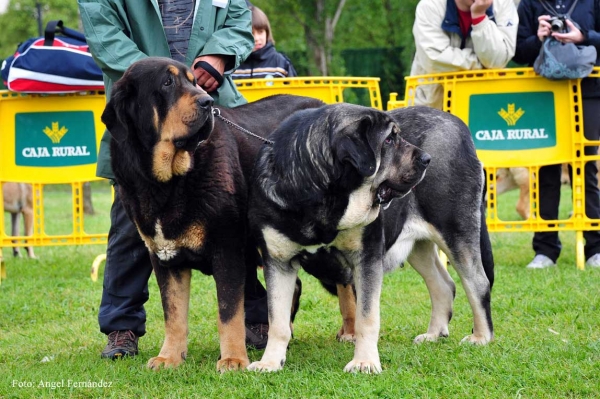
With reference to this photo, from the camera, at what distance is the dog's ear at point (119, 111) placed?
164 inches

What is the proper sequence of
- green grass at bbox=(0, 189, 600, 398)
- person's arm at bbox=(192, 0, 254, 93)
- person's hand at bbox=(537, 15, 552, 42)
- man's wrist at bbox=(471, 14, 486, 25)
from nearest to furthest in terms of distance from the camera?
1. green grass at bbox=(0, 189, 600, 398)
2. person's arm at bbox=(192, 0, 254, 93)
3. man's wrist at bbox=(471, 14, 486, 25)
4. person's hand at bbox=(537, 15, 552, 42)

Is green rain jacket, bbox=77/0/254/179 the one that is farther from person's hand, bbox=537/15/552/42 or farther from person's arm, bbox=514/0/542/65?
person's arm, bbox=514/0/542/65

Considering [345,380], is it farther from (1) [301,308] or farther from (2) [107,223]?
(2) [107,223]

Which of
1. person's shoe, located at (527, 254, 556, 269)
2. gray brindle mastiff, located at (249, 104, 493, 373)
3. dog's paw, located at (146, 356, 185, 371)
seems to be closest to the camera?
gray brindle mastiff, located at (249, 104, 493, 373)

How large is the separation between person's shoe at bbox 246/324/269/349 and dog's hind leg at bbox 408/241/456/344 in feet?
3.24

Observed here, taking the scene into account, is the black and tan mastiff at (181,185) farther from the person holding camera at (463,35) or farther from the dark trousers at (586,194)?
the dark trousers at (586,194)

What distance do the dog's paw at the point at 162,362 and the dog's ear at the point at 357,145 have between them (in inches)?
60.8

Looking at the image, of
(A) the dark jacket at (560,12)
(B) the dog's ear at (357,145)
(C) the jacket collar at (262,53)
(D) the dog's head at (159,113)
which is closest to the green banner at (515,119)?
(A) the dark jacket at (560,12)

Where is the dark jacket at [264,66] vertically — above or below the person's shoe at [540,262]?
above

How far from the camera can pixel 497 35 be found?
24.3 feet

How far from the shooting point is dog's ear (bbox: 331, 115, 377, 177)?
4066 millimetres

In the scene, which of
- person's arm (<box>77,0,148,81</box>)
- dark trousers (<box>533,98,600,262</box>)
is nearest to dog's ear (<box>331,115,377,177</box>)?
person's arm (<box>77,0,148,81</box>)

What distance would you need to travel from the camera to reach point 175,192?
170 inches

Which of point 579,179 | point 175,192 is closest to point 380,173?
point 175,192
